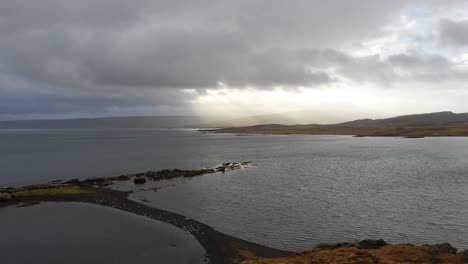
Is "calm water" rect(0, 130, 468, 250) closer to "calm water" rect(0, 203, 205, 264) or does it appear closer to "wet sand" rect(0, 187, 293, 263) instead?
"wet sand" rect(0, 187, 293, 263)

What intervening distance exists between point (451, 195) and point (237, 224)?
32.8 meters

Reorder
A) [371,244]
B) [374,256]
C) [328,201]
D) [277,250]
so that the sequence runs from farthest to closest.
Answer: [328,201], [277,250], [371,244], [374,256]

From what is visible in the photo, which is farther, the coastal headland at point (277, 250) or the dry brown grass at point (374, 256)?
the coastal headland at point (277, 250)

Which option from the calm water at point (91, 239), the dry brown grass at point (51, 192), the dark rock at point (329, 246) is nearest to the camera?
the dark rock at point (329, 246)

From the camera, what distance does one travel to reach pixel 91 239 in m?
33.8

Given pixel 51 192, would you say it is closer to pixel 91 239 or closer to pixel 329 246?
pixel 91 239

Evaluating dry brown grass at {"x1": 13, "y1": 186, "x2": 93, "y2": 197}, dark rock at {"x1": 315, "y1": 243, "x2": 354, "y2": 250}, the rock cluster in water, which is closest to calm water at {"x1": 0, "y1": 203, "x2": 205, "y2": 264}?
dark rock at {"x1": 315, "y1": 243, "x2": 354, "y2": 250}

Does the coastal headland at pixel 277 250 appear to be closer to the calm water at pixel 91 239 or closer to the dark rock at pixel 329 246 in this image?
the dark rock at pixel 329 246

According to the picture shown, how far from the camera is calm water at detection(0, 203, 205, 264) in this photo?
2909 cm

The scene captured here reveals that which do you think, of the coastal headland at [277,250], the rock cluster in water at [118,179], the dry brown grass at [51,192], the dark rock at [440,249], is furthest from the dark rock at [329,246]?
the rock cluster in water at [118,179]

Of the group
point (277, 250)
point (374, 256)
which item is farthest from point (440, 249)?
point (277, 250)

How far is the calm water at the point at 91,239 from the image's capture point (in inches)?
1145

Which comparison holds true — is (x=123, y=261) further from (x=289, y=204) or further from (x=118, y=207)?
(x=289, y=204)

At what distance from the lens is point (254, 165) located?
3585 inches
